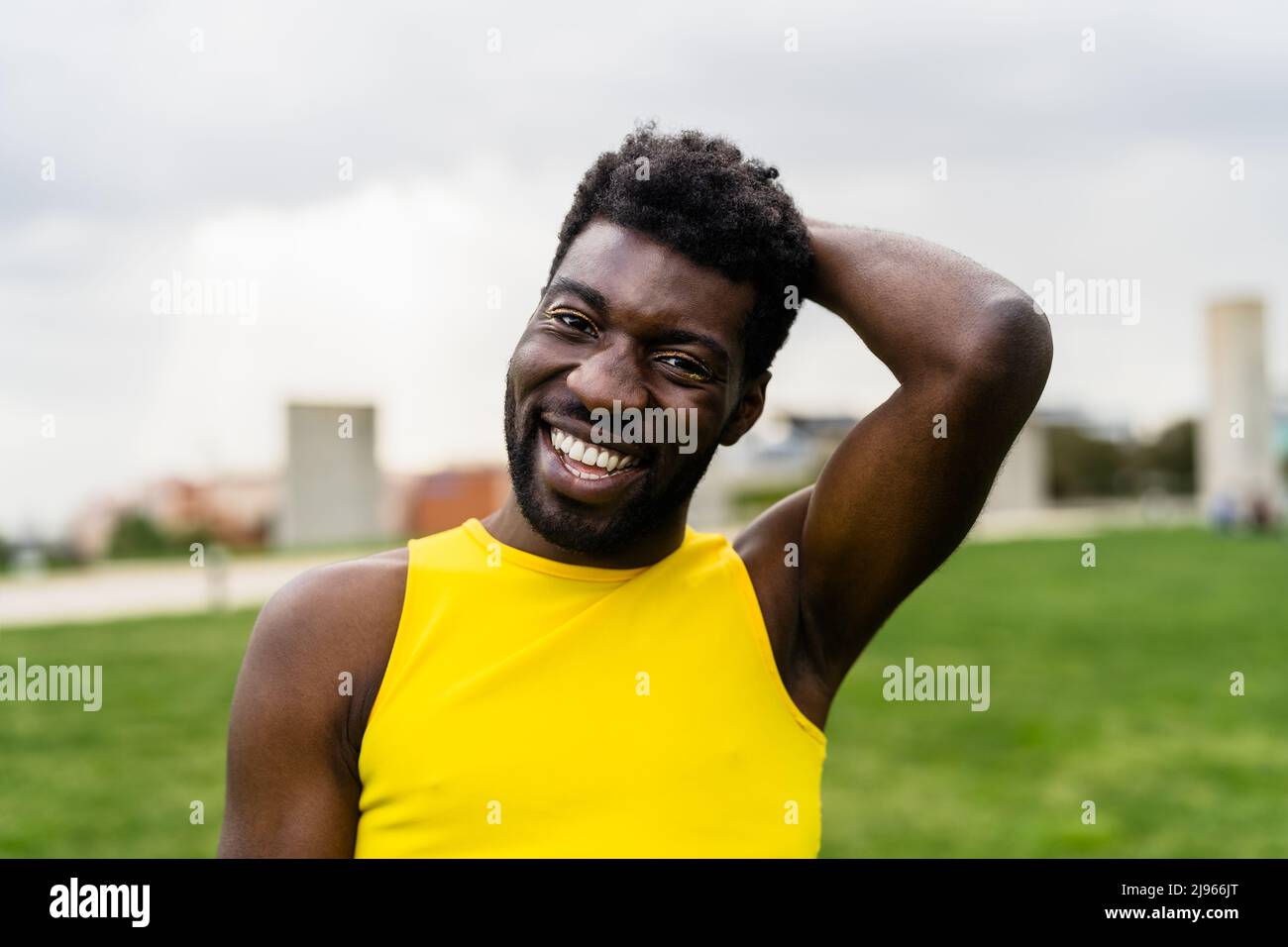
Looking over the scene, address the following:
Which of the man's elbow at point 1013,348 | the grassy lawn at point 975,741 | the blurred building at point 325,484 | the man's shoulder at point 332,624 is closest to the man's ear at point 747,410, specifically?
the man's elbow at point 1013,348

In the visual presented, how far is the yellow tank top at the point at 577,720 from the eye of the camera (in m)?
1.99

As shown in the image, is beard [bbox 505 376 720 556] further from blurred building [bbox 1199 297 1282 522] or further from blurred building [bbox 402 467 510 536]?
blurred building [bbox 1199 297 1282 522]

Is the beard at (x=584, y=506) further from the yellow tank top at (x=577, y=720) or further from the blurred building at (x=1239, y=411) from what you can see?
the blurred building at (x=1239, y=411)

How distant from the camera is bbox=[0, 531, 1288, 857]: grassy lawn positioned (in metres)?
7.28

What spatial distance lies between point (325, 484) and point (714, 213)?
18.4 m

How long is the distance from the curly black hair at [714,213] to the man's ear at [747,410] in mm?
25

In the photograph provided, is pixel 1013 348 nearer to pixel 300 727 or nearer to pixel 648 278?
pixel 648 278

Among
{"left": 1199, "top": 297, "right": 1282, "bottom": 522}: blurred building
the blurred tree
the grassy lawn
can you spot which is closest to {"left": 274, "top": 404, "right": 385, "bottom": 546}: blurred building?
the grassy lawn

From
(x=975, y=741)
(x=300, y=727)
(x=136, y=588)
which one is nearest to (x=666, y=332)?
(x=300, y=727)

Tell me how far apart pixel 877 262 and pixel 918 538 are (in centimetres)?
51

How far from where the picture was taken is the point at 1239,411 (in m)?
34.2

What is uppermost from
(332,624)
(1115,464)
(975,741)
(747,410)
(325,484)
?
(747,410)

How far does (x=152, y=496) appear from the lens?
2142 cm
